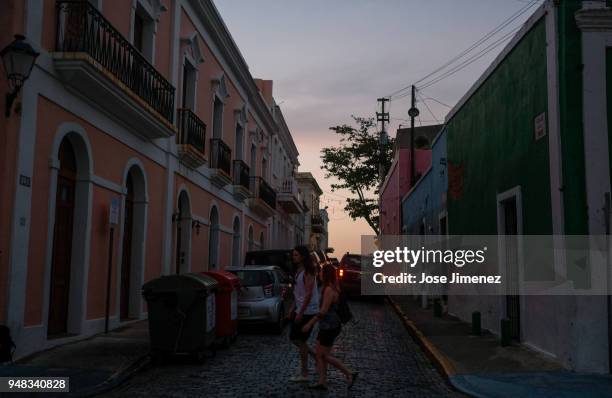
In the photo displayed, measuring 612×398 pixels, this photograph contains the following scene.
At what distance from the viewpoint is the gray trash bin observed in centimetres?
929

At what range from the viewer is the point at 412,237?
86.6ft

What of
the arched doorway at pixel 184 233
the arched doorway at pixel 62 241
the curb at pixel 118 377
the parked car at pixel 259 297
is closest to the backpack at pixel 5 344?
the curb at pixel 118 377

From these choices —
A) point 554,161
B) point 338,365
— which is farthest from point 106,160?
point 554,161

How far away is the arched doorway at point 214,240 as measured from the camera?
20703mm

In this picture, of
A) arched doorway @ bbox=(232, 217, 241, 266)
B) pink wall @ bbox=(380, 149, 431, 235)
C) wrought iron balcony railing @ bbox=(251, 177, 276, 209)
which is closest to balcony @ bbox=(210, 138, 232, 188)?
arched doorway @ bbox=(232, 217, 241, 266)

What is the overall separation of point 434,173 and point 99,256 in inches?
443

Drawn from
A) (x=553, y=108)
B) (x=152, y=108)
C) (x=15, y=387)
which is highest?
(x=152, y=108)

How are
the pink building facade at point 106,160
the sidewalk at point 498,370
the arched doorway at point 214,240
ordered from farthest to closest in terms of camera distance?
the arched doorway at point 214,240 → the pink building facade at point 106,160 → the sidewalk at point 498,370

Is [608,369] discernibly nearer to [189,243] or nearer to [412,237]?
[189,243]

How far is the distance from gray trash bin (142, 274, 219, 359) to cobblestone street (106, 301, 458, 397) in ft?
1.02

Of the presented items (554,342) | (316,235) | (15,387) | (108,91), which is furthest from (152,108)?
(316,235)

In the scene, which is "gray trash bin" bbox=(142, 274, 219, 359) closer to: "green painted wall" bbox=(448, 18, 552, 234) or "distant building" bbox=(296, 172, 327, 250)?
"green painted wall" bbox=(448, 18, 552, 234)

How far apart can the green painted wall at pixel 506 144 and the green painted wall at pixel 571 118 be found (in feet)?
1.85

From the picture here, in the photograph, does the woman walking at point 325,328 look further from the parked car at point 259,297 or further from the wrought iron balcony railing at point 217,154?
the wrought iron balcony railing at point 217,154
